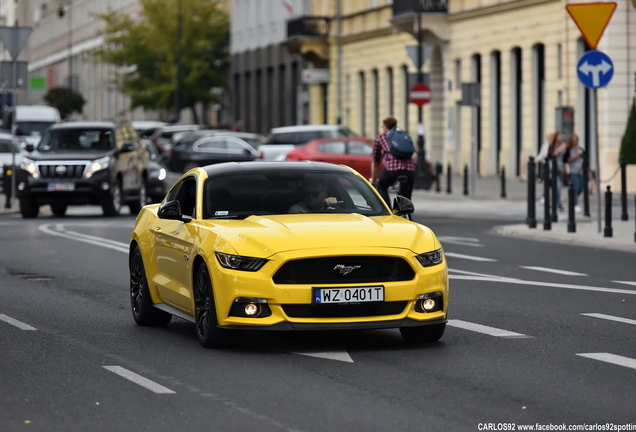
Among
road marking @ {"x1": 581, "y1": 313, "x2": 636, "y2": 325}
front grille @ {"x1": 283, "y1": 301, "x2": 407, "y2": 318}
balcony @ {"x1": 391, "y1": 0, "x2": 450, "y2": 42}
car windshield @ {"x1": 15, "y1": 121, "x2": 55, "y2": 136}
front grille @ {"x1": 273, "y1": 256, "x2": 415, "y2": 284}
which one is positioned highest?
balcony @ {"x1": 391, "y1": 0, "x2": 450, "y2": 42}

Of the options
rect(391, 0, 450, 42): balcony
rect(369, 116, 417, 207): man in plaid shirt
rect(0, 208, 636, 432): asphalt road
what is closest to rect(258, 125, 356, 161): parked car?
rect(391, 0, 450, 42): balcony

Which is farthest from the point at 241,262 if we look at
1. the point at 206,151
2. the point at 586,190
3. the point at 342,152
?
the point at 206,151

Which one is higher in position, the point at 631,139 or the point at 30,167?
the point at 631,139

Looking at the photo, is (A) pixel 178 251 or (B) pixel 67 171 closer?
(A) pixel 178 251

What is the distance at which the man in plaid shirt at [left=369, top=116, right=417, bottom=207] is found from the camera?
71.8ft

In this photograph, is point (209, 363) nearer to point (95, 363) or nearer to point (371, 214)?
point (95, 363)

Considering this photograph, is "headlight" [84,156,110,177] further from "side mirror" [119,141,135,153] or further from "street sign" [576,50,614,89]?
"street sign" [576,50,614,89]

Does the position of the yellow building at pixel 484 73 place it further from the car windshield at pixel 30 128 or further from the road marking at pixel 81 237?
the car windshield at pixel 30 128

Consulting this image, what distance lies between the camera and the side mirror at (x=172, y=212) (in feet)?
35.9

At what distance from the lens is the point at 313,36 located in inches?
2440

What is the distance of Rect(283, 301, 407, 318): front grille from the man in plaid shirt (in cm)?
1191

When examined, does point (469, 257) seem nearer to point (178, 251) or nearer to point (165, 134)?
point (178, 251)

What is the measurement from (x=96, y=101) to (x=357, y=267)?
11686 cm

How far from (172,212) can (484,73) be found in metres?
36.5
